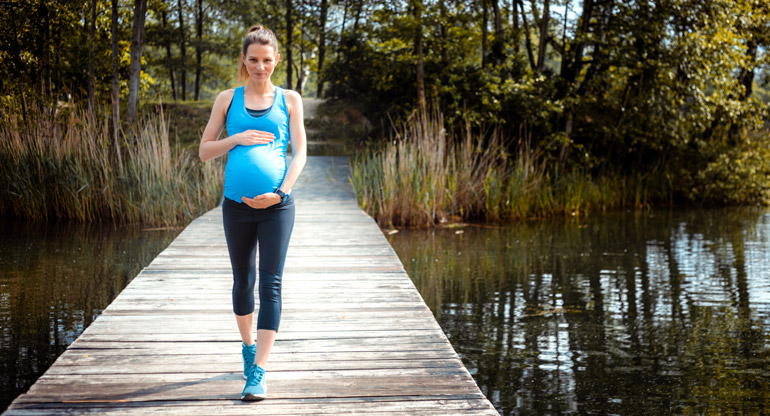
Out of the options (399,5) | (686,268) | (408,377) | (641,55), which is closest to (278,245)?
(408,377)

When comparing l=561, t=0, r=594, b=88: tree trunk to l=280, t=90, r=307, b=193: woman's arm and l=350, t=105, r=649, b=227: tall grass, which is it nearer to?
l=350, t=105, r=649, b=227: tall grass

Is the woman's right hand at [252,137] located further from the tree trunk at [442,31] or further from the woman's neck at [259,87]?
the tree trunk at [442,31]

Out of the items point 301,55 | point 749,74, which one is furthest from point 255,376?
point 301,55

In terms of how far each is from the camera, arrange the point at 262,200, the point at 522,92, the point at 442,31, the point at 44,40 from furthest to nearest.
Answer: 1. the point at 442,31
2. the point at 522,92
3. the point at 44,40
4. the point at 262,200

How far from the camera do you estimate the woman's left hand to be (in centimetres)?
231

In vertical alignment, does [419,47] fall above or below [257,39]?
above

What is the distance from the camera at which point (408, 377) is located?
2.66 m

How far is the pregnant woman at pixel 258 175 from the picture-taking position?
2344mm

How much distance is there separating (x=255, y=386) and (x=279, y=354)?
1.77 feet

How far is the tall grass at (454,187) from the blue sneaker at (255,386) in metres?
5.95

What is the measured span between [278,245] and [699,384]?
8.06ft

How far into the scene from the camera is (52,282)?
5648mm

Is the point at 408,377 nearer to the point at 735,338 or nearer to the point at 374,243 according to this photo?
the point at 735,338

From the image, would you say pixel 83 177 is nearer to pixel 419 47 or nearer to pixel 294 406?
pixel 419 47
